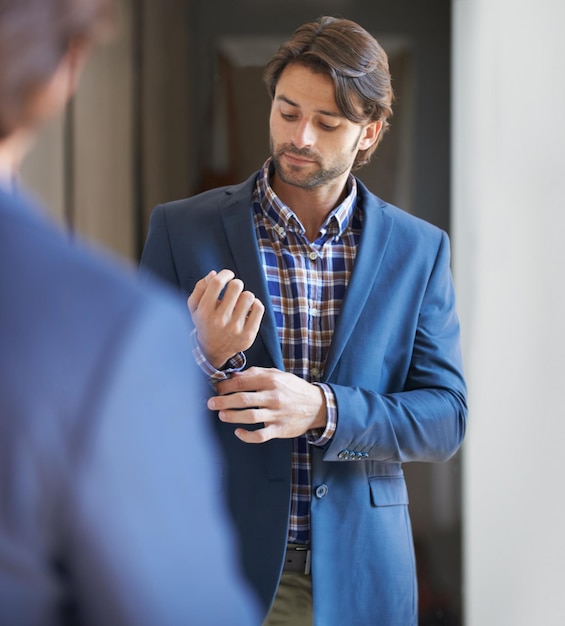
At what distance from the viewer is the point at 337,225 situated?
5.00 ft

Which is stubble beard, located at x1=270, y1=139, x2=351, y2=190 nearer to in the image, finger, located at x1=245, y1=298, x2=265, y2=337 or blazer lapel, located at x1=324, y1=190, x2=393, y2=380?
blazer lapel, located at x1=324, y1=190, x2=393, y2=380

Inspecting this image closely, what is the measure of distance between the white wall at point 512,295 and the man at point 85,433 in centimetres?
169

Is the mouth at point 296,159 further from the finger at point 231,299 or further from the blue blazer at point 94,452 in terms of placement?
the blue blazer at point 94,452

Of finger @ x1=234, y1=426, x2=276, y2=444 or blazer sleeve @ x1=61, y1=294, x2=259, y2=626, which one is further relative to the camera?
finger @ x1=234, y1=426, x2=276, y2=444

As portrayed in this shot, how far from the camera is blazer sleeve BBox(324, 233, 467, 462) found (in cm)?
139

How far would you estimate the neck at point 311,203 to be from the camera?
152 cm

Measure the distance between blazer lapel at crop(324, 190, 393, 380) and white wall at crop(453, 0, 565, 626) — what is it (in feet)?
2.23

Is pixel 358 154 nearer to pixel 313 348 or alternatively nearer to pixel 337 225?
pixel 337 225

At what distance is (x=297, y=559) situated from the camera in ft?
4.71

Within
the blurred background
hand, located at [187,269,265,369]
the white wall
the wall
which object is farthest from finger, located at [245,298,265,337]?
the wall

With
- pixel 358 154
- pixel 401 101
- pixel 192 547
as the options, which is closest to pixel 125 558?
pixel 192 547

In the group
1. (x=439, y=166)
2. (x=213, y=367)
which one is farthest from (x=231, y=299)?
(x=439, y=166)

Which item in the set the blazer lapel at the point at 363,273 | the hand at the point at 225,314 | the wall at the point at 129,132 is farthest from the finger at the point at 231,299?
the wall at the point at 129,132

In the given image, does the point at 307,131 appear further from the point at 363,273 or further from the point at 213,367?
the point at 213,367
